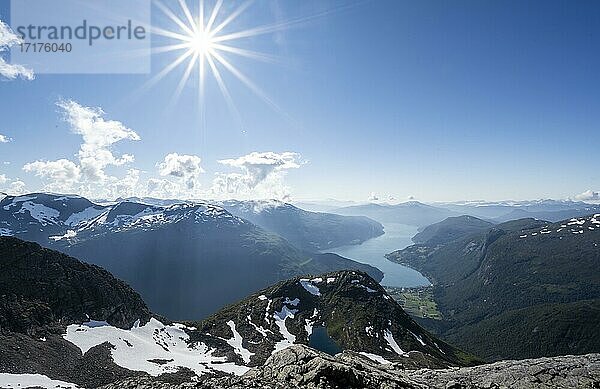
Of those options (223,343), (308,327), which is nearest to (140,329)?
(223,343)

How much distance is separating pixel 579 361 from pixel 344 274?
498ft

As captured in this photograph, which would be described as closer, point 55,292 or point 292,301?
point 55,292

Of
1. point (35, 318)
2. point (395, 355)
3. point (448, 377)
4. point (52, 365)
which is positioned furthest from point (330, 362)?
point (395, 355)

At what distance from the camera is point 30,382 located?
44.6 m

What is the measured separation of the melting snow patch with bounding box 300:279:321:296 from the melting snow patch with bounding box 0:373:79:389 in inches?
4699

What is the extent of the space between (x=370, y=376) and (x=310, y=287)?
153 meters

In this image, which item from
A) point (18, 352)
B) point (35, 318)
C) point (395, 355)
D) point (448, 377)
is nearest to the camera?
point (448, 377)

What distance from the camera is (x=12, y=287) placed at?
7550 centimetres

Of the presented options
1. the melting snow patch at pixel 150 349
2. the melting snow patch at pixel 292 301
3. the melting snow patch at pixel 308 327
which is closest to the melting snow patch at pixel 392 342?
the melting snow patch at pixel 308 327

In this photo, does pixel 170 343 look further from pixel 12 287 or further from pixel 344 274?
pixel 344 274

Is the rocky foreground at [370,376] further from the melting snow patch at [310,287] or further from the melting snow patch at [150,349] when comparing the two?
the melting snow patch at [310,287]

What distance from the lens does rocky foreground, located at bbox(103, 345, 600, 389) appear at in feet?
47.8

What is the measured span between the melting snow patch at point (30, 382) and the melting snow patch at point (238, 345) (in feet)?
135

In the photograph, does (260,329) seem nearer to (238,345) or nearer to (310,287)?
(238,345)
